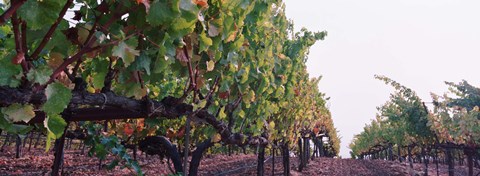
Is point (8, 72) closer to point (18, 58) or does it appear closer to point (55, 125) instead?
point (18, 58)

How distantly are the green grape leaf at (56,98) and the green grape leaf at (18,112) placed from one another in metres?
0.20

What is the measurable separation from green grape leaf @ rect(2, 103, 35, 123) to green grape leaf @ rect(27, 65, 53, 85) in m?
0.18

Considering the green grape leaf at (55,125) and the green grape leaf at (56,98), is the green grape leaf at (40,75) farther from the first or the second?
the green grape leaf at (55,125)

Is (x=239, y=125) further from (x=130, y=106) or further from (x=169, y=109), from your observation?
(x=130, y=106)

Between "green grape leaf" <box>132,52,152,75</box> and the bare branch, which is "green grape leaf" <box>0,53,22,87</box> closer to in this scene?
the bare branch

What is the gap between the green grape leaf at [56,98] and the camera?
161 centimetres

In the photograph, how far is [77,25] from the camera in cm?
191

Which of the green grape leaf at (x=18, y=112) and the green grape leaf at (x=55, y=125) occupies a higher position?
the green grape leaf at (x=18, y=112)

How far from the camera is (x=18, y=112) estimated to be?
175 cm

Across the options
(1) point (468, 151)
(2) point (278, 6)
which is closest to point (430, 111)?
(1) point (468, 151)

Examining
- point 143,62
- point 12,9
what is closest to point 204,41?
point 143,62

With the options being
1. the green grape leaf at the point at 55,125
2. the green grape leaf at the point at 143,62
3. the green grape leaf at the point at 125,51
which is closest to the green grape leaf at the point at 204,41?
the green grape leaf at the point at 143,62

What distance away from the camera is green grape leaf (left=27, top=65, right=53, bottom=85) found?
5.26 ft

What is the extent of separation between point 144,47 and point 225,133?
10.5 feet
